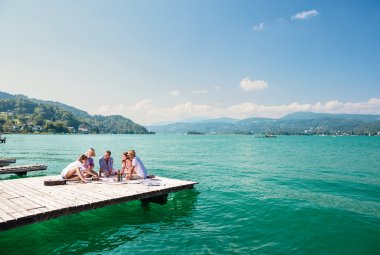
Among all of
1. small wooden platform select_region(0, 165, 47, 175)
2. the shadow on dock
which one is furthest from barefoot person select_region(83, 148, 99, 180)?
small wooden platform select_region(0, 165, 47, 175)

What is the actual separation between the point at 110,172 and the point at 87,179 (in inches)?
77.1

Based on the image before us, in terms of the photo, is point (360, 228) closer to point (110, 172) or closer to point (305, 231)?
point (305, 231)

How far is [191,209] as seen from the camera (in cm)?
1502

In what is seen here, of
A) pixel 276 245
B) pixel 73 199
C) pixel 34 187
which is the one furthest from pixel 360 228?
pixel 34 187

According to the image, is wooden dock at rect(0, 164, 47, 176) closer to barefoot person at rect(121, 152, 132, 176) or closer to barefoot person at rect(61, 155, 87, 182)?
barefoot person at rect(61, 155, 87, 182)

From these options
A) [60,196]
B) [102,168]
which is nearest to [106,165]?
[102,168]

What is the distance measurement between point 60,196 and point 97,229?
2372 millimetres

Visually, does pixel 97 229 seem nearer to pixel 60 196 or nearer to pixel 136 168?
pixel 60 196

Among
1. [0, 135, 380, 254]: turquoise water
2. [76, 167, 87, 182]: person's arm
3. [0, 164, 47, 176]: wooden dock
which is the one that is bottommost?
[0, 135, 380, 254]: turquoise water

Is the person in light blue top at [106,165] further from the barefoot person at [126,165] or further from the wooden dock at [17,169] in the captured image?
the wooden dock at [17,169]

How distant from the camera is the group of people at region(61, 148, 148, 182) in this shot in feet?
51.6

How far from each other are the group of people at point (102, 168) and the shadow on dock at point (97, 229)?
2.10m

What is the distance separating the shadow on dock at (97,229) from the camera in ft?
33.1

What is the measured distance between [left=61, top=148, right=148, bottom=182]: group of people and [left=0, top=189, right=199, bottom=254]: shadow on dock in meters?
2.10
